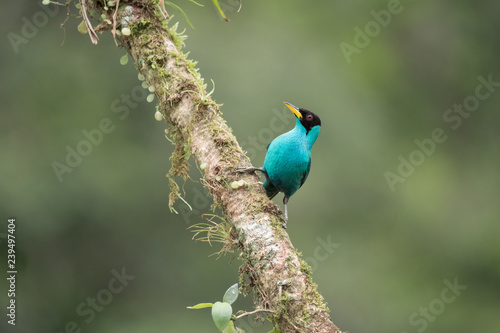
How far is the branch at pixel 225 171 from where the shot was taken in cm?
287

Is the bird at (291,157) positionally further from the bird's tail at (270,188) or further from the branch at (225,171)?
the branch at (225,171)

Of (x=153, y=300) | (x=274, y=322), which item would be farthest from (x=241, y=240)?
(x=153, y=300)

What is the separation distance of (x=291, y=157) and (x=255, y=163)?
457 cm

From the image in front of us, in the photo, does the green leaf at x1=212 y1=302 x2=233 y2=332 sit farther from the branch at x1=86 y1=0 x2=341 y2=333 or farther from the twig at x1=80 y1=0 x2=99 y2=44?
the twig at x1=80 y1=0 x2=99 y2=44

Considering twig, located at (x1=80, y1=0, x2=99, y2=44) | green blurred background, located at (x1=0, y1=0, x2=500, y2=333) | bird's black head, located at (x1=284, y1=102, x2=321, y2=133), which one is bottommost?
green blurred background, located at (x1=0, y1=0, x2=500, y2=333)

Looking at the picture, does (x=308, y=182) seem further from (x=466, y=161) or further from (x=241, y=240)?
(x=241, y=240)

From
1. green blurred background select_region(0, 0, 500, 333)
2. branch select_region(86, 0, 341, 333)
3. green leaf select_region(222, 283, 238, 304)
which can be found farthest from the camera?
green blurred background select_region(0, 0, 500, 333)

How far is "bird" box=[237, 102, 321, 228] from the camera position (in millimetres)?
4375

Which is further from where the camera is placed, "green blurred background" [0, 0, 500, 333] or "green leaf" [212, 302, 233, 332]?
"green blurred background" [0, 0, 500, 333]

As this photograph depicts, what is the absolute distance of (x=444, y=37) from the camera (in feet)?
41.8

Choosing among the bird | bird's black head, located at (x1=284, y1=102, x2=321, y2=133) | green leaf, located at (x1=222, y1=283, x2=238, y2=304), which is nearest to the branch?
green leaf, located at (x1=222, y1=283, x2=238, y2=304)

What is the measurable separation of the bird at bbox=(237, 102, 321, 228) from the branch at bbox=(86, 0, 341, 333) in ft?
2.59

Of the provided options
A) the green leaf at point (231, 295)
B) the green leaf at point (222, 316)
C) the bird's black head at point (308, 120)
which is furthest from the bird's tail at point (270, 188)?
the green leaf at point (222, 316)

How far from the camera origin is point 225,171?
3.32 metres
